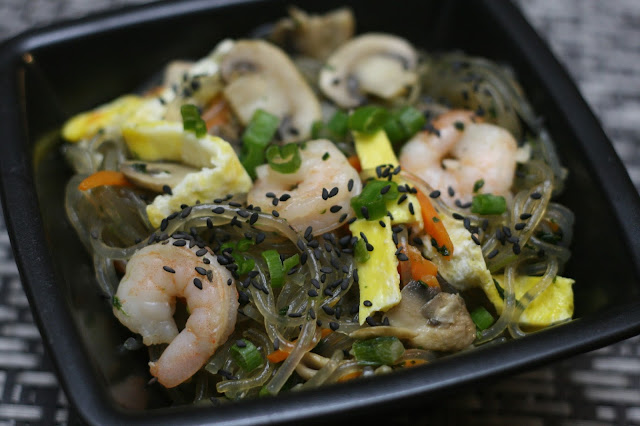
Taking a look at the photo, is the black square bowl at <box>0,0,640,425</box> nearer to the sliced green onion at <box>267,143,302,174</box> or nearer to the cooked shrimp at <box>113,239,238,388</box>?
the cooked shrimp at <box>113,239,238,388</box>

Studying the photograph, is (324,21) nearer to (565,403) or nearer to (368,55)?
(368,55)

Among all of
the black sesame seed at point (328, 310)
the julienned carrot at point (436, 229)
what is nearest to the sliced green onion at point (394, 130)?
the julienned carrot at point (436, 229)

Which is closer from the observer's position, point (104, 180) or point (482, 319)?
point (482, 319)

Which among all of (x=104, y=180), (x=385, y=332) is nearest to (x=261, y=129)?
(x=104, y=180)

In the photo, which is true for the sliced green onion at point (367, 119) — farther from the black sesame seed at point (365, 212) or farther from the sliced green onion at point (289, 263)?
the sliced green onion at point (289, 263)

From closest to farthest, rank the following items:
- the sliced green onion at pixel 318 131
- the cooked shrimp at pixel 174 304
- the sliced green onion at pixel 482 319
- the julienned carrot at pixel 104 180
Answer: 1. the cooked shrimp at pixel 174 304
2. the sliced green onion at pixel 482 319
3. the julienned carrot at pixel 104 180
4. the sliced green onion at pixel 318 131

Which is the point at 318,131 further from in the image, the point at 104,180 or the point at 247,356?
the point at 247,356

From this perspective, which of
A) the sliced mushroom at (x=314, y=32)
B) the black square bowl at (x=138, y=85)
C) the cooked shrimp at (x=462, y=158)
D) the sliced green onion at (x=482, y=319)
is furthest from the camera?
the sliced mushroom at (x=314, y=32)
